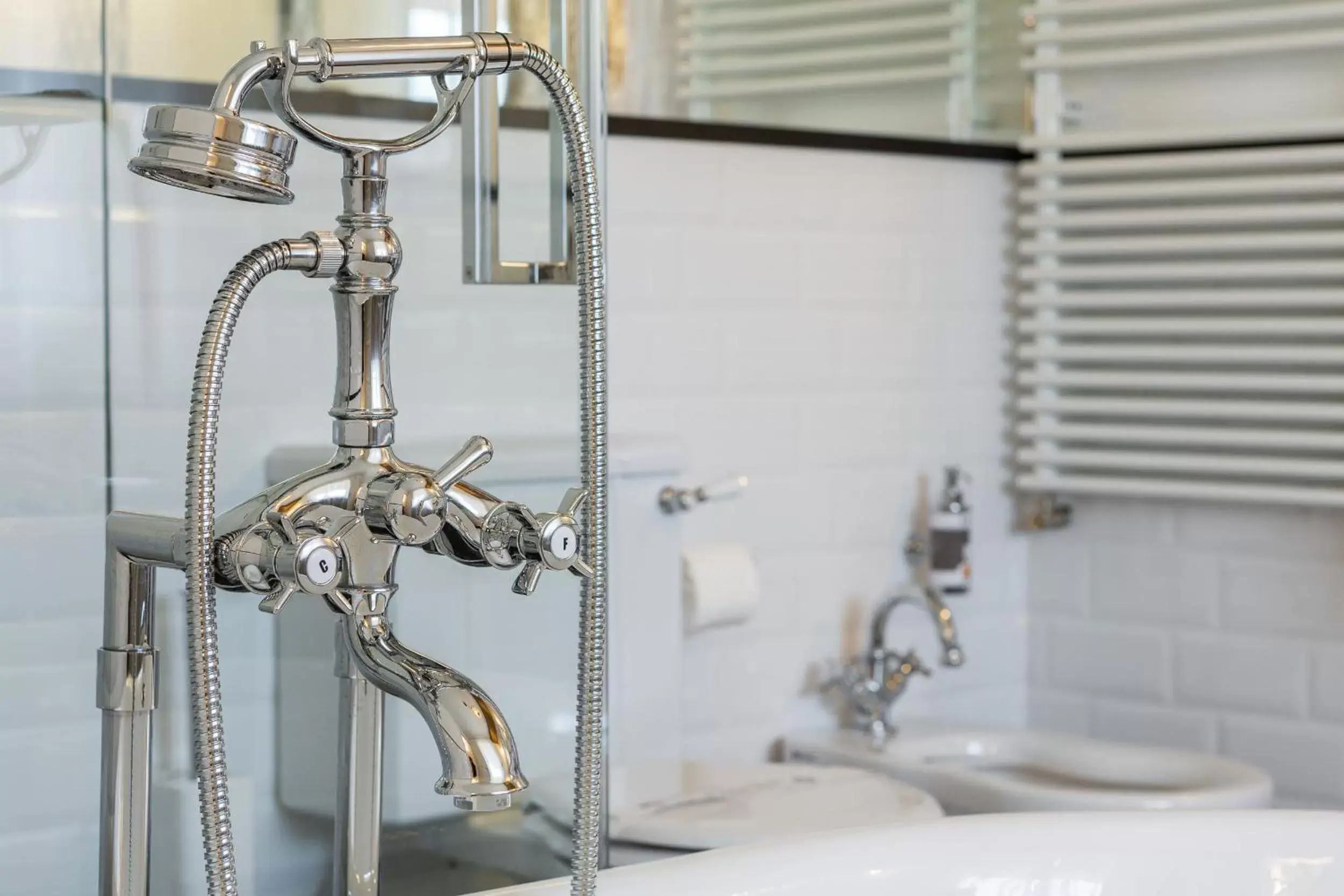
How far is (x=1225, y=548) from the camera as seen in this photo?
2289 millimetres

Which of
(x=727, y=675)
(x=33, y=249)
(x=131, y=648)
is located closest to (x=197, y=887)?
(x=131, y=648)

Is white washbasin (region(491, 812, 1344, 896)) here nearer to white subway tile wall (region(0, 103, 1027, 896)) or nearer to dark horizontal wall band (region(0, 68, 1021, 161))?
white subway tile wall (region(0, 103, 1027, 896))

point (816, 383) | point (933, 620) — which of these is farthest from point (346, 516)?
point (933, 620)

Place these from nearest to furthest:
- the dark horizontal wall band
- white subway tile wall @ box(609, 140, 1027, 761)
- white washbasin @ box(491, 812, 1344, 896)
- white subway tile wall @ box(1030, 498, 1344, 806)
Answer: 1. the dark horizontal wall band
2. white washbasin @ box(491, 812, 1344, 896)
3. white subway tile wall @ box(609, 140, 1027, 761)
4. white subway tile wall @ box(1030, 498, 1344, 806)

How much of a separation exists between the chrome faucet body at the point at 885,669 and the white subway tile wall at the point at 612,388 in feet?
0.19

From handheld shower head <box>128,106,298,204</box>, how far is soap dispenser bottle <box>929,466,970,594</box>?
1.60 meters

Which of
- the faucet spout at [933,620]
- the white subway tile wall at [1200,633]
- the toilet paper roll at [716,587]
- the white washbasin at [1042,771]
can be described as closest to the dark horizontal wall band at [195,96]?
the toilet paper roll at [716,587]

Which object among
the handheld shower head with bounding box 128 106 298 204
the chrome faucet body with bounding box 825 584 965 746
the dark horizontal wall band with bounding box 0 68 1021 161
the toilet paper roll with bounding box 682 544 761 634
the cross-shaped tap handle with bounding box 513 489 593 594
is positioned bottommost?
the chrome faucet body with bounding box 825 584 965 746

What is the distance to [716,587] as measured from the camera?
1905 millimetres

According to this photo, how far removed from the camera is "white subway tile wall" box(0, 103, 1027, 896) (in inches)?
39.3

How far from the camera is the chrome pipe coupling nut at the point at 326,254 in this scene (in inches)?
34.0

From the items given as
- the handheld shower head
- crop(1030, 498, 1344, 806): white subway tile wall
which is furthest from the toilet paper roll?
the handheld shower head

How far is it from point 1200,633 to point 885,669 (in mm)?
458

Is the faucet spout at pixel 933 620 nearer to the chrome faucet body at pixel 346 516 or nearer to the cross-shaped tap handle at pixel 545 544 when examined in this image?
the chrome faucet body at pixel 346 516
